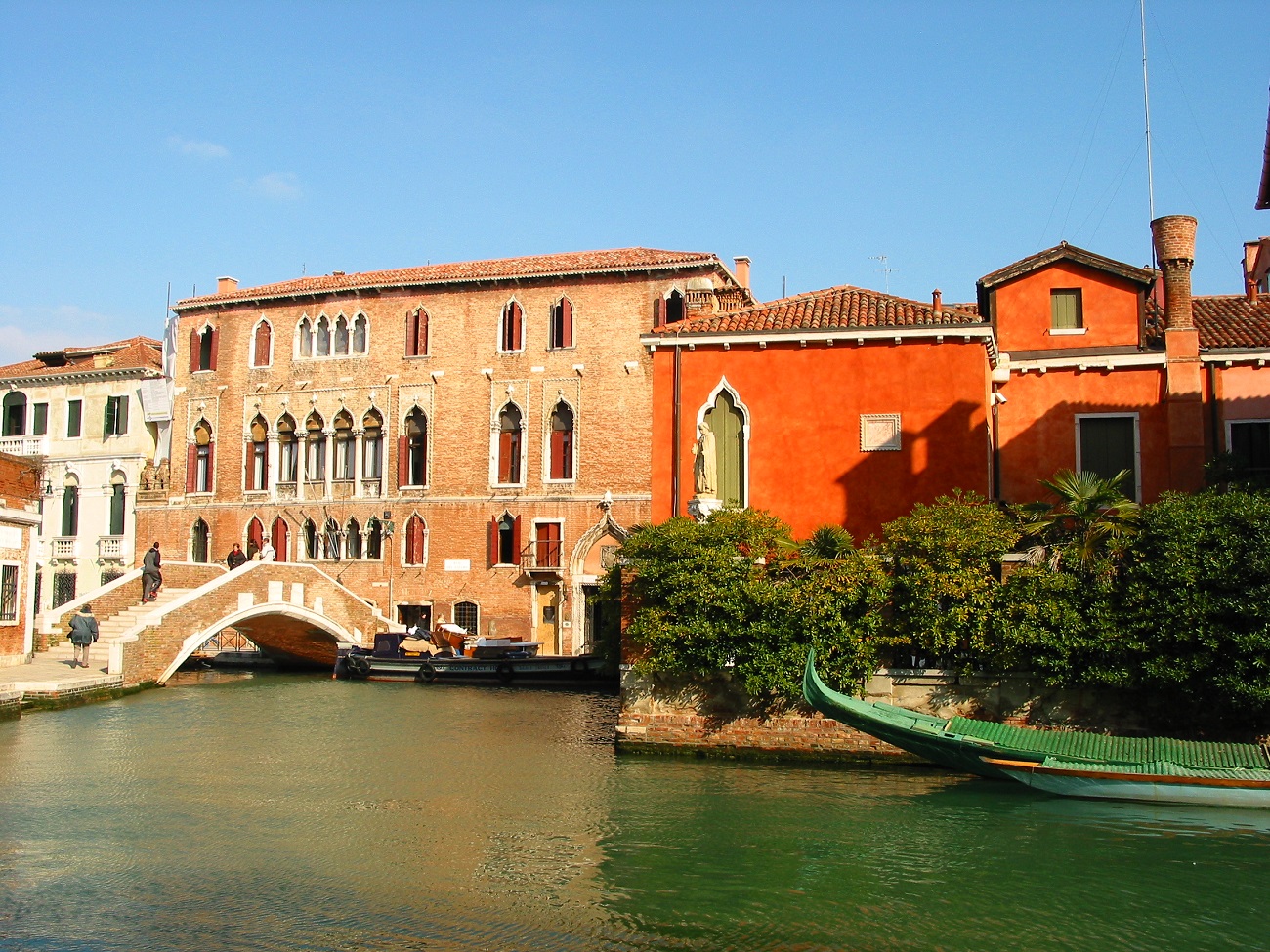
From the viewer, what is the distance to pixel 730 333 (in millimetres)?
15516

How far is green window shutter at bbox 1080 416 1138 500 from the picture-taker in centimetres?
1633

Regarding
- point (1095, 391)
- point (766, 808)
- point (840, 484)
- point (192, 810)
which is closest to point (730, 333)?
point (840, 484)

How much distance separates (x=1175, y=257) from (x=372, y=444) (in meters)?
20.1

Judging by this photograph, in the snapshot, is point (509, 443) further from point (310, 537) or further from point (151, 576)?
point (151, 576)

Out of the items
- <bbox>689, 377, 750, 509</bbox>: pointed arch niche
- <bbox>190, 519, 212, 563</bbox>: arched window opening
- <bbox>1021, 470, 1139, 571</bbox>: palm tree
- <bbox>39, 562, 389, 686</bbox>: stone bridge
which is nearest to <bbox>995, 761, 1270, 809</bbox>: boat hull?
<bbox>1021, 470, 1139, 571</bbox>: palm tree

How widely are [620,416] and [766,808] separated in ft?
58.9

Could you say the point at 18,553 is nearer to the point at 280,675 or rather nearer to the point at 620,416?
the point at 280,675

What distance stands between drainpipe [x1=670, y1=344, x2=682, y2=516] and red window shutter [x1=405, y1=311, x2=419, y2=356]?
16.4m

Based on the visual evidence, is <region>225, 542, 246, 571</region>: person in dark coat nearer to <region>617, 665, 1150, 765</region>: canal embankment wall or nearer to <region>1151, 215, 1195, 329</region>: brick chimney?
<region>617, 665, 1150, 765</region>: canal embankment wall

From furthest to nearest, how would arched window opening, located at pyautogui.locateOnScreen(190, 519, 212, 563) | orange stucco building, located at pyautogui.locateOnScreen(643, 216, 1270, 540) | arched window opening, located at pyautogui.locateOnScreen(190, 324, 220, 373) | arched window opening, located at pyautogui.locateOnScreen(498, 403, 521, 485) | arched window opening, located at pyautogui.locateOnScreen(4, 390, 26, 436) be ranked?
arched window opening, located at pyautogui.locateOnScreen(4, 390, 26, 436)
arched window opening, located at pyautogui.locateOnScreen(190, 324, 220, 373)
arched window opening, located at pyautogui.locateOnScreen(190, 519, 212, 563)
arched window opening, located at pyautogui.locateOnScreen(498, 403, 521, 485)
orange stucco building, located at pyautogui.locateOnScreen(643, 216, 1270, 540)

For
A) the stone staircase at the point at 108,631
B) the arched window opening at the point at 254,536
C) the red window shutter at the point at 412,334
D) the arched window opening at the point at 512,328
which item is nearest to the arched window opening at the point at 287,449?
the arched window opening at the point at 254,536

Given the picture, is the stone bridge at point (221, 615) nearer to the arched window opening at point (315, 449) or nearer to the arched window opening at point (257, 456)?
the arched window opening at point (315, 449)

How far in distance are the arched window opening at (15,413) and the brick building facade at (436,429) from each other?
526cm

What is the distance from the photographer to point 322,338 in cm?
3194
